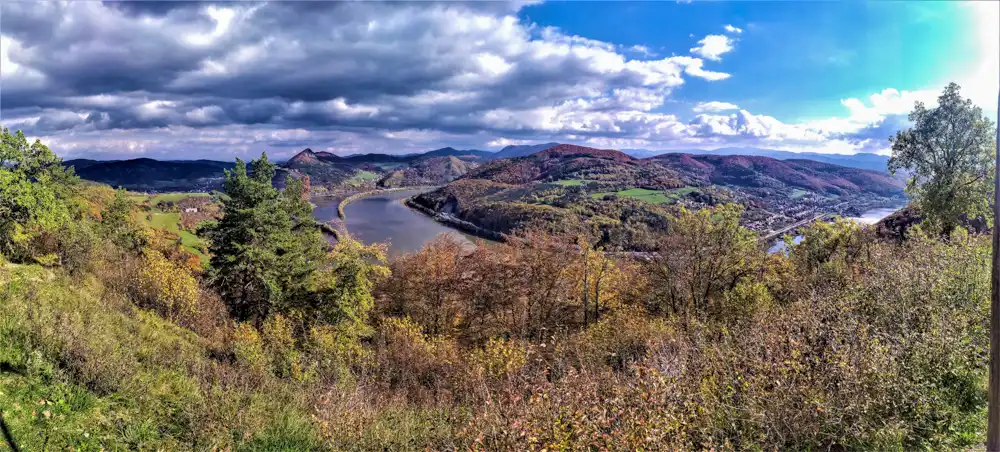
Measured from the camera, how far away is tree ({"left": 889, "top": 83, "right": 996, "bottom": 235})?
1888cm

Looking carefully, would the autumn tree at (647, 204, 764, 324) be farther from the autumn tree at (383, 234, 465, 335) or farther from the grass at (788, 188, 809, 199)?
the grass at (788, 188, 809, 199)

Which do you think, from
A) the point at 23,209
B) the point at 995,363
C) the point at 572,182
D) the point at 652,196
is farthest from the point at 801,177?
the point at 23,209

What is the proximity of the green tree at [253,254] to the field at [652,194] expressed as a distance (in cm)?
10542

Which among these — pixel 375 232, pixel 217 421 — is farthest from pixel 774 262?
pixel 375 232

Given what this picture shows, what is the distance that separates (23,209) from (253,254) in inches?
338

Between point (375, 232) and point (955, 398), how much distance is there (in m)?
107

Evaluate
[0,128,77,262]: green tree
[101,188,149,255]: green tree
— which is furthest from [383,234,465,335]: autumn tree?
[101,188,149,255]: green tree

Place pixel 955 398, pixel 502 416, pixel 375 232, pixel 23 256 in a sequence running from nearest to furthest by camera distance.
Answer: pixel 502 416 < pixel 955 398 < pixel 23 256 < pixel 375 232

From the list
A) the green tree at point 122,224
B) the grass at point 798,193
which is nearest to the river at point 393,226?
the green tree at point 122,224

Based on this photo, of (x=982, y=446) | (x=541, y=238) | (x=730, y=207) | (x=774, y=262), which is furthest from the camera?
(x=541, y=238)

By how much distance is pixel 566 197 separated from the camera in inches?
5325

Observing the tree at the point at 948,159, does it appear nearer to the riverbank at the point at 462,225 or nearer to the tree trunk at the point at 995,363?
the tree trunk at the point at 995,363

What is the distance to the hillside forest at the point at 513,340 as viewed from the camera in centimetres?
610

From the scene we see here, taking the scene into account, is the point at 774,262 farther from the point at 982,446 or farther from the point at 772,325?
the point at 982,446
